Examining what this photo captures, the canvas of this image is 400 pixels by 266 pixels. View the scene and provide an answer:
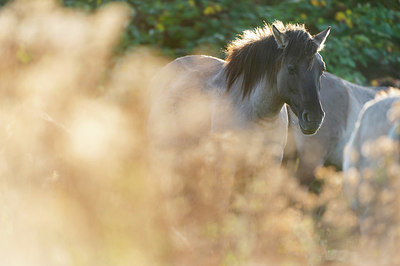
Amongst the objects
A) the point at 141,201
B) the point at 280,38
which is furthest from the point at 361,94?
the point at 141,201

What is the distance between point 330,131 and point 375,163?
9.38 feet

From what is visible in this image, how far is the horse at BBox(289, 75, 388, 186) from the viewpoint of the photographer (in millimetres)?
6684

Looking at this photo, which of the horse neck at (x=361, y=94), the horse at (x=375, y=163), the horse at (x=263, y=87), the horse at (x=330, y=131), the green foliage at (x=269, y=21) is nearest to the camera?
the horse at (x=375, y=163)

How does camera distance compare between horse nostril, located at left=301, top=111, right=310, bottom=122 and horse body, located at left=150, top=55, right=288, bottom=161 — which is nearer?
horse nostril, located at left=301, top=111, right=310, bottom=122

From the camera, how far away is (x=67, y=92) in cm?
852

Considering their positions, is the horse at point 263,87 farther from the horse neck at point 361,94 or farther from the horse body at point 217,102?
the horse neck at point 361,94

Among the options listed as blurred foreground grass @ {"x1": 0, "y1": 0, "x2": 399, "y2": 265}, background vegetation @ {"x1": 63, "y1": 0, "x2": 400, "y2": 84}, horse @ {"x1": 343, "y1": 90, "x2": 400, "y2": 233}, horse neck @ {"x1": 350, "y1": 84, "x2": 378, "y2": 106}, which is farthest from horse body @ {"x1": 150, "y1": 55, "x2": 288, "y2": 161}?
background vegetation @ {"x1": 63, "y1": 0, "x2": 400, "y2": 84}

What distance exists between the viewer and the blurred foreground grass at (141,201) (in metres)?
3.68

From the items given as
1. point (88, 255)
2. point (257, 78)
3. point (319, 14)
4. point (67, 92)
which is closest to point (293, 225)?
point (88, 255)

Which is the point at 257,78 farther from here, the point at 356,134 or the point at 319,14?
the point at 319,14

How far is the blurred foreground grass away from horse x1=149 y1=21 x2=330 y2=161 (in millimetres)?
238

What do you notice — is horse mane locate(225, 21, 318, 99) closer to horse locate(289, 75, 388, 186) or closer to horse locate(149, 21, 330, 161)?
horse locate(149, 21, 330, 161)

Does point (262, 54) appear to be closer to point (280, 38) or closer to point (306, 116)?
point (280, 38)

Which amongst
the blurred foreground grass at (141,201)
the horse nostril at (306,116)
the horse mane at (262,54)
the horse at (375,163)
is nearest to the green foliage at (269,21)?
the blurred foreground grass at (141,201)
